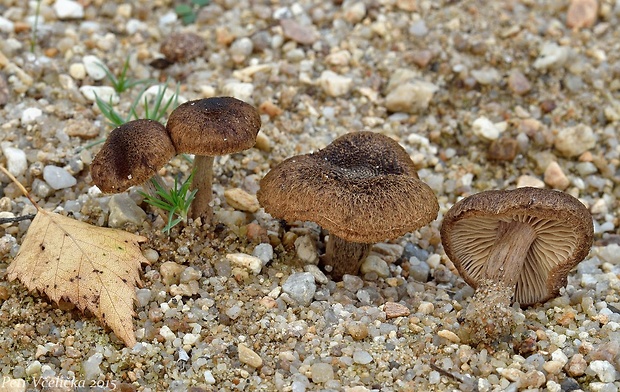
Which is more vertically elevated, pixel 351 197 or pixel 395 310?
pixel 351 197

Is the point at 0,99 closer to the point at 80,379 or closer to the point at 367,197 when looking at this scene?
the point at 80,379

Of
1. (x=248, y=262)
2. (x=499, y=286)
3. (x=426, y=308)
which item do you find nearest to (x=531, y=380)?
(x=499, y=286)

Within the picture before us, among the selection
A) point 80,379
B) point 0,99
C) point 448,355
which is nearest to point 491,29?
point 448,355

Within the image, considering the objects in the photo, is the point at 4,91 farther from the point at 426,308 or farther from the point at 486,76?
the point at 486,76

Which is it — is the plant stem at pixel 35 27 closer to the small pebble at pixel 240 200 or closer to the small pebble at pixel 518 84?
the small pebble at pixel 240 200

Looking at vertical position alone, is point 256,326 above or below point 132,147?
below

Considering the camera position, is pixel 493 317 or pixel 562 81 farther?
pixel 562 81
